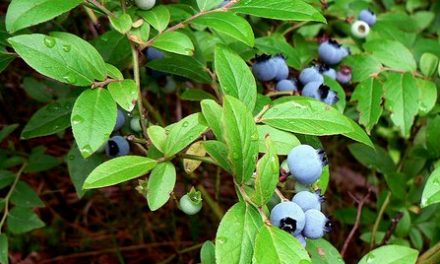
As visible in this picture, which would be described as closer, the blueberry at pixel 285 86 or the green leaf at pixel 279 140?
the green leaf at pixel 279 140

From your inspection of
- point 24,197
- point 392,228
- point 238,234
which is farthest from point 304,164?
point 24,197

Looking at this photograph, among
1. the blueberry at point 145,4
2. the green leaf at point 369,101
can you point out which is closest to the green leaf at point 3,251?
the blueberry at point 145,4

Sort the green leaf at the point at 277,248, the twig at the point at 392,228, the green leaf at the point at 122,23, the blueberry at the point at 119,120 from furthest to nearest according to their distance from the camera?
the twig at the point at 392,228 → the blueberry at the point at 119,120 → the green leaf at the point at 122,23 → the green leaf at the point at 277,248

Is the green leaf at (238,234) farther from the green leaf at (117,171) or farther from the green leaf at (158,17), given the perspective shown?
the green leaf at (158,17)

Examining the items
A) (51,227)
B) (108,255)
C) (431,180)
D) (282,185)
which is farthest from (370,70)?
(51,227)

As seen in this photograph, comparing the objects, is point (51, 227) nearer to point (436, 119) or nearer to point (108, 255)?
point (108, 255)

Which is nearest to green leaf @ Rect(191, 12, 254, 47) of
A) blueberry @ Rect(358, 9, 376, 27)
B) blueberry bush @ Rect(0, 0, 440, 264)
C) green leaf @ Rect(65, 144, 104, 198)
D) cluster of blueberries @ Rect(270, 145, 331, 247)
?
blueberry bush @ Rect(0, 0, 440, 264)
